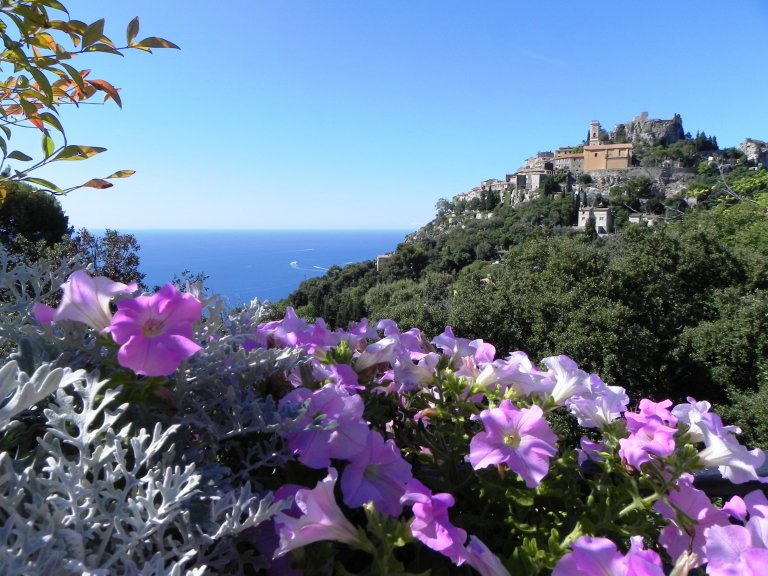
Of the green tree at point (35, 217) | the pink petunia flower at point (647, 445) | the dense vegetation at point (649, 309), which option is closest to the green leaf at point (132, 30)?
the pink petunia flower at point (647, 445)

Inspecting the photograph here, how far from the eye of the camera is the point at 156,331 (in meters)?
0.86

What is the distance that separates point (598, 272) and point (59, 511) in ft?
37.6

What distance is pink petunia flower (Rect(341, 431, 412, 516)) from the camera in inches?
35.2

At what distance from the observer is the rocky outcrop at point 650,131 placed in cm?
8888

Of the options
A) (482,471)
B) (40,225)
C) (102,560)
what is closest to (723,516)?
(482,471)

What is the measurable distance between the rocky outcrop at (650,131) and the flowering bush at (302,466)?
101 metres

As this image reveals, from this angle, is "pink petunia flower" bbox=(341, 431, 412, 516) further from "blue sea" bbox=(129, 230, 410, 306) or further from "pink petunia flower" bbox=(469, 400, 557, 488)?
"blue sea" bbox=(129, 230, 410, 306)

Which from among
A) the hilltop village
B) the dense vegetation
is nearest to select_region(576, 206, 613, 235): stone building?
the hilltop village

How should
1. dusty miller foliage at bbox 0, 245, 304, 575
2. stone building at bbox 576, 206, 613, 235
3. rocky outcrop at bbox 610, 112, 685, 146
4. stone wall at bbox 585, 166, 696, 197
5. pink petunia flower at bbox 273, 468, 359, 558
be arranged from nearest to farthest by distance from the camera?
dusty miller foliage at bbox 0, 245, 304, 575 → pink petunia flower at bbox 273, 468, 359, 558 → stone building at bbox 576, 206, 613, 235 → stone wall at bbox 585, 166, 696, 197 → rocky outcrop at bbox 610, 112, 685, 146

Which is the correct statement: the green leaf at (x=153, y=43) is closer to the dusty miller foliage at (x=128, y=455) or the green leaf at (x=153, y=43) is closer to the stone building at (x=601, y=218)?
the dusty miller foliage at (x=128, y=455)

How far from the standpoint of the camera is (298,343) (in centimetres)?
128

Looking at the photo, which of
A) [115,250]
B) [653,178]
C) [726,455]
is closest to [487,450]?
[726,455]

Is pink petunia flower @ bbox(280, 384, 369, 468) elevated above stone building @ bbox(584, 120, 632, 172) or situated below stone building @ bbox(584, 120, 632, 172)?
below

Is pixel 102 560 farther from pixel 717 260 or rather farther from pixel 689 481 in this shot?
pixel 717 260
